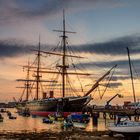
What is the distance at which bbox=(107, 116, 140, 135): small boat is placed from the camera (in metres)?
50.8

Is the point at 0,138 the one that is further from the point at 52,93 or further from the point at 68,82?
the point at 52,93

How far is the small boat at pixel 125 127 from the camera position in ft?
167

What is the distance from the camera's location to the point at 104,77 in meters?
113

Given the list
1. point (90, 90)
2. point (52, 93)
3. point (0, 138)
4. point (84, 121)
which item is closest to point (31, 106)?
point (52, 93)

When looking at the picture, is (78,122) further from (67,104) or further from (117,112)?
(67,104)

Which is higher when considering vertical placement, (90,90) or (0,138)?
(90,90)

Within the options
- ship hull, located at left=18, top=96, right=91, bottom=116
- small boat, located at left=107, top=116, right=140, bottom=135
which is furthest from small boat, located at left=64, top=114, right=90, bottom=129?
ship hull, located at left=18, top=96, right=91, bottom=116

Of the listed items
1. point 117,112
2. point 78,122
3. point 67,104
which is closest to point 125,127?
point 78,122

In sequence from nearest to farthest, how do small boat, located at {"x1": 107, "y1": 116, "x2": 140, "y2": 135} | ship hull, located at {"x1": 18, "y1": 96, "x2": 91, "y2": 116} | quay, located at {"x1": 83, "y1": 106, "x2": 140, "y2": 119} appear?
small boat, located at {"x1": 107, "y1": 116, "x2": 140, "y2": 135}
quay, located at {"x1": 83, "y1": 106, "x2": 140, "y2": 119}
ship hull, located at {"x1": 18, "y1": 96, "x2": 91, "y2": 116}

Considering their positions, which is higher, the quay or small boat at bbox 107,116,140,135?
the quay

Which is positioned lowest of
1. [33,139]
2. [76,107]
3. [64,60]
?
[33,139]

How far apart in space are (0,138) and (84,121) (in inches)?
1108

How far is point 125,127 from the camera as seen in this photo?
170 ft

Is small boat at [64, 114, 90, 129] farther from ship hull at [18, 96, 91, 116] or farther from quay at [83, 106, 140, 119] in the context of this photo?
ship hull at [18, 96, 91, 116]
